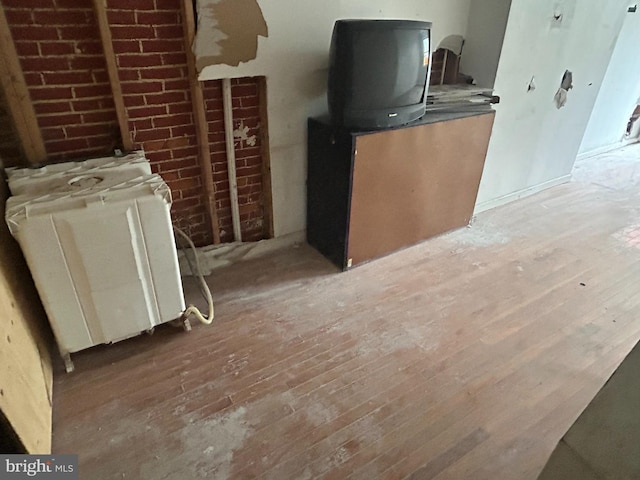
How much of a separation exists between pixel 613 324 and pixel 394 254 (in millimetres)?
1244

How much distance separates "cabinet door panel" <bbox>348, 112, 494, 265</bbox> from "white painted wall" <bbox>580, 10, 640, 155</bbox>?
99.6 inches

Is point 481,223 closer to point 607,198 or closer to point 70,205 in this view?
point 607,198

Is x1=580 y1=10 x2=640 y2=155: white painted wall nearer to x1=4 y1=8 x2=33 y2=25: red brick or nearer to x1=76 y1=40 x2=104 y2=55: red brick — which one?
x1=76 y1=40 x2=104 y2=55: red brick

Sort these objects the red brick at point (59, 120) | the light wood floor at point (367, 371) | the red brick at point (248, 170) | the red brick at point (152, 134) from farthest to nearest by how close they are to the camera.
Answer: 1. the red brick at point (248, 170)
2. the red brick at point (152, 134)
3. the red brick at point (59, 120)
4. the light wood floor at point (367, 371)

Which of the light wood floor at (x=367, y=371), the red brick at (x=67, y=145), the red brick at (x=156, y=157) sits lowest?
the light wood floor at (x=367, y=371)

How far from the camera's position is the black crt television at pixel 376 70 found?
81.7 inches

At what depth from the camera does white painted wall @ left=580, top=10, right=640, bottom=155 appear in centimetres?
423

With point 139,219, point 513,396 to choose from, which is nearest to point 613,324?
point 513,396

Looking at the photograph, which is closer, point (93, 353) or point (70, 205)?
point (70, 205)

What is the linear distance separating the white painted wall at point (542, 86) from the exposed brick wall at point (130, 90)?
1.83 metres

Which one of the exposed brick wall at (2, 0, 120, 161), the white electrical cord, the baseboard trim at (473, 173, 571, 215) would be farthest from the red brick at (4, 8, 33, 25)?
the baseboard trim at (473, 173, 571, 215)

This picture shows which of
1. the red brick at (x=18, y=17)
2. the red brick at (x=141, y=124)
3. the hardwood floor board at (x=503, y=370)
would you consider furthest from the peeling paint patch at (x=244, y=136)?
the hardwood floor board at (x=503, y=370)

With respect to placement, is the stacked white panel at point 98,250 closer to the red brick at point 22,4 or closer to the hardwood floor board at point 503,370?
the red brick at point 22,4

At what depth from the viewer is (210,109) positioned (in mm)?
2291
